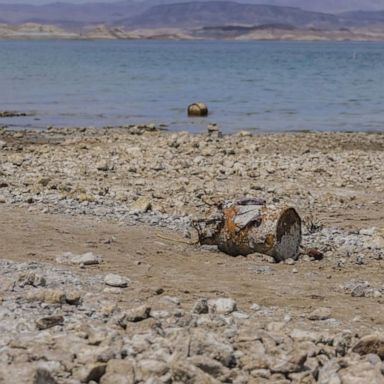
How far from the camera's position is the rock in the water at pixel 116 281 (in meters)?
6.79

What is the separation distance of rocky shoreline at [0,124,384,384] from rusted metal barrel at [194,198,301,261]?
4.8 inches

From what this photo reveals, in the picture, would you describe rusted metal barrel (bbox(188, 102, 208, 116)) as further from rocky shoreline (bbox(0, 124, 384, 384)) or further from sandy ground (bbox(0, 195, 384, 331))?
sandy ground (bbox(0, 195, 384, 331))

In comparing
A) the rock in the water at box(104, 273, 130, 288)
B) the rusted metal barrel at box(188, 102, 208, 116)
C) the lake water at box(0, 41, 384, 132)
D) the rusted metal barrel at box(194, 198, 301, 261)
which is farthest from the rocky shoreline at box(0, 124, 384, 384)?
the rusted metal barrel at box(188, 102, 208, 116)

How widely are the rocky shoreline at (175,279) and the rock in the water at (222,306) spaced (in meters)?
0.01

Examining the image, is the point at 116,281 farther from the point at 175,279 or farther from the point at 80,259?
the point at 80,259

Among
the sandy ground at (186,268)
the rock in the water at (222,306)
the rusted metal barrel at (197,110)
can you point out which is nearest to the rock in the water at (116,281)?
the sandy ground at (186,268)

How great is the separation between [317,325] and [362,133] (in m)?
17.7

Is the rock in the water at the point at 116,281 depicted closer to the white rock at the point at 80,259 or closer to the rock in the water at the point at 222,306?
the white rock at the point at 80,259

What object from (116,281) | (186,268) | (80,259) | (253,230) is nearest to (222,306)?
(116,281)

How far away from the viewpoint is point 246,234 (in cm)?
826

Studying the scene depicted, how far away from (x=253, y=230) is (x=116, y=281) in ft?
6.16

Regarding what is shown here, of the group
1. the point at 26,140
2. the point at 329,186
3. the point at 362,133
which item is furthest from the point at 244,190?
the point at 362,133

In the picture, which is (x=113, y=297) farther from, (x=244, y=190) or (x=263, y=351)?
(x=244, y=190)

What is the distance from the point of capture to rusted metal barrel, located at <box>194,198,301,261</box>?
820 centimetres
